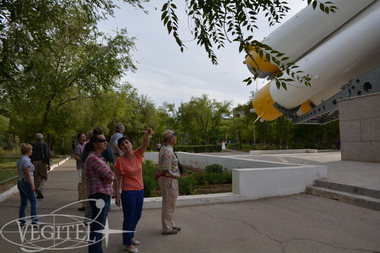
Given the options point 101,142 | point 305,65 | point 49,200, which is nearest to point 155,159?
point 305,65

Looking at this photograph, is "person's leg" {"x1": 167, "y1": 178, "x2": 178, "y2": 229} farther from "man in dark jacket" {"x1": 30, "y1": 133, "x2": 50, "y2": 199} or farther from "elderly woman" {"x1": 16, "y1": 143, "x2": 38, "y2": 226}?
"man in dark jacket" {"x1": 30, "y1": 133, "x2": 50, "y2": 199}

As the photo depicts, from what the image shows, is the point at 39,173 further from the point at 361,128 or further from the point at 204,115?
the point at 204,115

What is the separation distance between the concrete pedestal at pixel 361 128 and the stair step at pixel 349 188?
18.0 ft

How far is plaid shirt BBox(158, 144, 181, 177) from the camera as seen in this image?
4.76 metres

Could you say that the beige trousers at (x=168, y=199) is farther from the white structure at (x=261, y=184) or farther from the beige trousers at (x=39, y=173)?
the beige trousers at (x=39, y=173)

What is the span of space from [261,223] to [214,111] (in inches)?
2013

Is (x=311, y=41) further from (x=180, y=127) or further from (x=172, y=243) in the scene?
(x=180, y=127)

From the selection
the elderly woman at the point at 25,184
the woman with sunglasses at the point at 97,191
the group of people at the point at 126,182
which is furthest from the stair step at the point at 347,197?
the elderly woman at the point at 25,184

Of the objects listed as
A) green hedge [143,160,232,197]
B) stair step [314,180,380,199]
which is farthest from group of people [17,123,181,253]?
stair step [314,180,380,199]

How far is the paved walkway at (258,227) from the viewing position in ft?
13.7

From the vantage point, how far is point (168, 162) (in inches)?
188

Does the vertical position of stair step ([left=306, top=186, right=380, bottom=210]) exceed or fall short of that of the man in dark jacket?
it falls short

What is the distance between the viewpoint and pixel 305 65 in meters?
14.4

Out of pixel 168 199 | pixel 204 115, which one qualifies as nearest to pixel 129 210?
pixel 168 199
